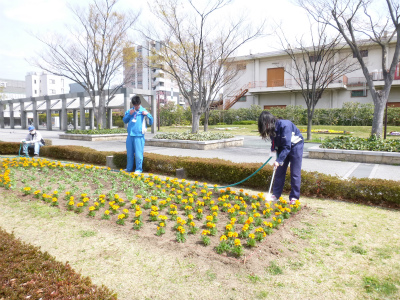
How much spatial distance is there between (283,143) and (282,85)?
26254 millimetres

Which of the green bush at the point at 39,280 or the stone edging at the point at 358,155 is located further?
the stone edging at the point at 358,155

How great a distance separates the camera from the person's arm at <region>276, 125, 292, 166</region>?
421 centimetres

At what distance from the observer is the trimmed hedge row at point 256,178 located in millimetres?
4625

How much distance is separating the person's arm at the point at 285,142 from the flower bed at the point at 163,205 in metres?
0.59

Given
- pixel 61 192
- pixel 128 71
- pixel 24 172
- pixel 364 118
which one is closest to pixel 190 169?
pixel 61 192

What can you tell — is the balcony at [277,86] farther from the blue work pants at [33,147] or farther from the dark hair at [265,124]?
the dark hair at [265,124]

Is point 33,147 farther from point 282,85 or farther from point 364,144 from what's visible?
point 282,85

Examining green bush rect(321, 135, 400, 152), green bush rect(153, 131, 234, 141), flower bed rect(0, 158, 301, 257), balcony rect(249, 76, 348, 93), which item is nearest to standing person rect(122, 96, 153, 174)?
flower bed rect(0, 158, 301, 257)

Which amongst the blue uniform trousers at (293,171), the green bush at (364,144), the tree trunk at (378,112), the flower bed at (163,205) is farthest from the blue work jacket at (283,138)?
the tree trunk at (378,112)

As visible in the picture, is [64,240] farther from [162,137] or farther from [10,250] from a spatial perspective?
[162,137]

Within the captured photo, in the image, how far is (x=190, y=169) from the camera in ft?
21.6

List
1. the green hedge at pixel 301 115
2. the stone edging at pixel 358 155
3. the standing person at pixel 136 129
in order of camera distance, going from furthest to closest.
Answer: the green hedge at pixel 301 115 → the stone edging at pixel 358 155 → the standing person at pixel 136 129

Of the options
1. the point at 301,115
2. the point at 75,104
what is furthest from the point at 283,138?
the point at 75,104

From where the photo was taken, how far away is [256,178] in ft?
18.6
